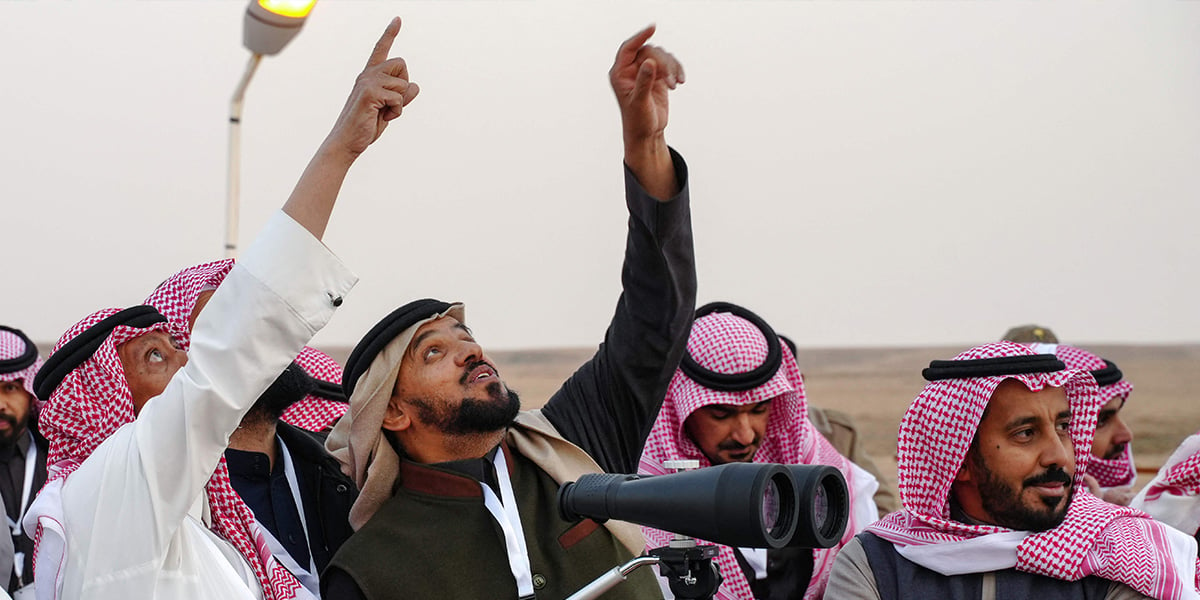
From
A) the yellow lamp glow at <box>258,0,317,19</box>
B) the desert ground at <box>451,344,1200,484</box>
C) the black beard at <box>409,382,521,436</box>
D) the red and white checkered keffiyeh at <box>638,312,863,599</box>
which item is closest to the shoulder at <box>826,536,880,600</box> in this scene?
the black beard at <box>409,382,521,436</box>

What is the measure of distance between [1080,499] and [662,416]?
1.85m

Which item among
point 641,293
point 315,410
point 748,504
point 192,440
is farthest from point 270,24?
point 748,504

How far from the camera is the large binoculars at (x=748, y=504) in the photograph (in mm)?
1619

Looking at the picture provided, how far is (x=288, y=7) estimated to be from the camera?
5.24 m

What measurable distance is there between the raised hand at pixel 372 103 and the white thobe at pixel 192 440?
0.63 feet

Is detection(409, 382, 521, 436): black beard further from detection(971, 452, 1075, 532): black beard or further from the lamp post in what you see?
the lamp post

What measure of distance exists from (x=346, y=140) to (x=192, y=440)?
612 millimetres

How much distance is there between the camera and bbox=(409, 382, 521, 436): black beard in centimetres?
332

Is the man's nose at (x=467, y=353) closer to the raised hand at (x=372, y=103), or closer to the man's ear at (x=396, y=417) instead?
the man's ear at (x=396, y=417)

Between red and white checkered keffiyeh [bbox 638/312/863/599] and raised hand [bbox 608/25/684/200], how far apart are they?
147cm

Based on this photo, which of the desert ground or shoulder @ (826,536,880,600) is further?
the desert ground

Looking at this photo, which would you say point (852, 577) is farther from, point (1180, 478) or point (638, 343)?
point (1180, 478)

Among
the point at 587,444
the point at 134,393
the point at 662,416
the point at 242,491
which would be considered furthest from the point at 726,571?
the point at 134,393

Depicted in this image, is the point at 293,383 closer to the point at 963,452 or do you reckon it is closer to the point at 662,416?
the point at 662,416
